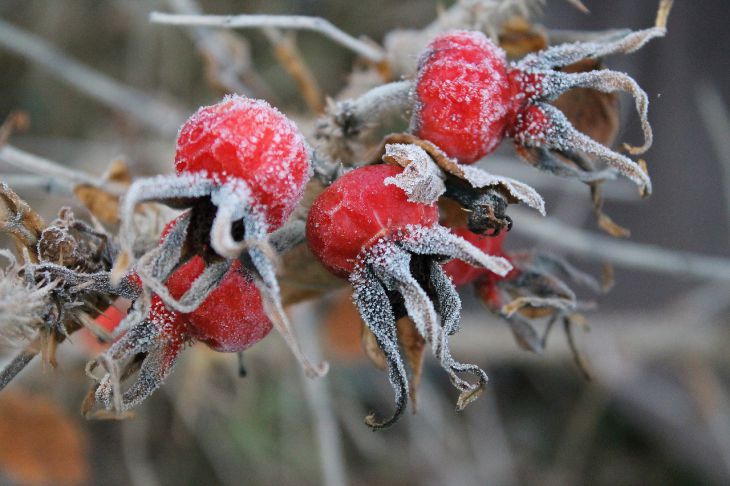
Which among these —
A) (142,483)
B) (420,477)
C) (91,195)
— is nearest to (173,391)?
(142,483)

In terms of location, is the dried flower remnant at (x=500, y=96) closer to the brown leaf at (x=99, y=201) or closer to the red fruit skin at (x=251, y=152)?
the red fruit skin at (x=251, y=152)

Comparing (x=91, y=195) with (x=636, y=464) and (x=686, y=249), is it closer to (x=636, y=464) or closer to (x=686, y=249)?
(x=686, y=249)

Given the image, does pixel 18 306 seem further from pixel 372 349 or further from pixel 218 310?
pixel 372 349

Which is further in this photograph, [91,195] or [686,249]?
[686,249]

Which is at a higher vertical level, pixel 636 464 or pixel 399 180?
pixel 399 180

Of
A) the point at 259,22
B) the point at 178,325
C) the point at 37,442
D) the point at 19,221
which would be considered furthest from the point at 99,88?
the point at 178,325

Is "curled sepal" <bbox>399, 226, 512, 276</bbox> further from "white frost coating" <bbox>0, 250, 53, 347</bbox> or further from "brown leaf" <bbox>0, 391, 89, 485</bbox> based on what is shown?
"brown leaf" <bbox>0, 391, 89, 485</bbox>

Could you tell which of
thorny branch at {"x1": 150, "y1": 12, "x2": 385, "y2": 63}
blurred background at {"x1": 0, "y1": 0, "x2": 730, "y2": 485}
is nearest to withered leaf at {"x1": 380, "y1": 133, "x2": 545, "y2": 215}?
thorny branch at {"x1": 150, "y1": 12, "x2": 385, "y2": 63}

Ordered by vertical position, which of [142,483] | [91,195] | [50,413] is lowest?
[142,483]
